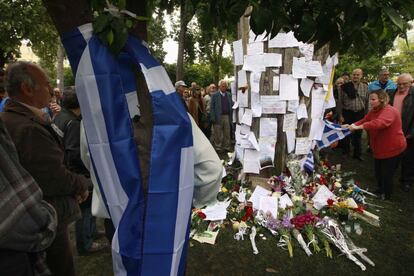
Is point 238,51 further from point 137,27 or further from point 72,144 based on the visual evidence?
point 137,27

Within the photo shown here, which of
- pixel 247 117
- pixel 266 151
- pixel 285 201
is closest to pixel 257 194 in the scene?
pixel 285 201

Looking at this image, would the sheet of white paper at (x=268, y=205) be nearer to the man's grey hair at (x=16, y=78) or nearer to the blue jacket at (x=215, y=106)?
the man's grey hair at (x=16, y=78)

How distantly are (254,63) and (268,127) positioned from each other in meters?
0.84

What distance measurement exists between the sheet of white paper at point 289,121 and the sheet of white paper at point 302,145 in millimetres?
219

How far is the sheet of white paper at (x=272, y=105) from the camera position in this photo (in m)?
4.12

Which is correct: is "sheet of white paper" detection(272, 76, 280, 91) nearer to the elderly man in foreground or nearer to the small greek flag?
the small greek flag

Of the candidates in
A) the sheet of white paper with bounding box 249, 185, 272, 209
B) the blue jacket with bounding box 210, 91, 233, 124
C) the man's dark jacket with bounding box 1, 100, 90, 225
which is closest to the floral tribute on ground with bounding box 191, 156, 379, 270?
the sheet of white paper with bounding box 249, 185, 272, 209

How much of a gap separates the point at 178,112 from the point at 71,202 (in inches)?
39.0

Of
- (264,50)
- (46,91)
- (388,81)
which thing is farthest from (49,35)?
(388,81)

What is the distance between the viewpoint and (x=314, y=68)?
13.6 feet

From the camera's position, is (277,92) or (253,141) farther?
(253,141)

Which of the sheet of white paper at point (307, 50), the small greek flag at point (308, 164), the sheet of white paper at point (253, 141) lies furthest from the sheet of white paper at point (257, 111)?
the small greek flag at point (308, 164)

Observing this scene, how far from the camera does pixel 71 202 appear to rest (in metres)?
2.04

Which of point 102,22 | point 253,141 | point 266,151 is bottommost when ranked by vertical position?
point 266,151
